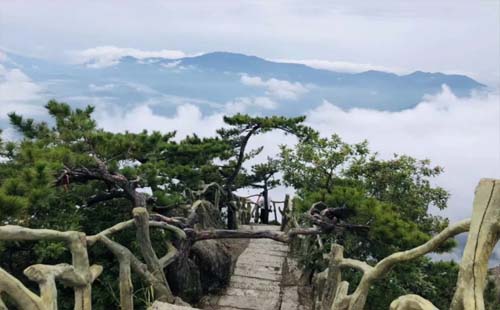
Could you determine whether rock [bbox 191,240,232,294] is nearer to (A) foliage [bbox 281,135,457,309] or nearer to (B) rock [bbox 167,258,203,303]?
(B) rock [bbox 167,258,203,303]

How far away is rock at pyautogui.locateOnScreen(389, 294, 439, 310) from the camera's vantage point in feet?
7.19

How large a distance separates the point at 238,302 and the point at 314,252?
1449 mm

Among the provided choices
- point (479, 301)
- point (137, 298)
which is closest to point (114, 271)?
point (137, 298)

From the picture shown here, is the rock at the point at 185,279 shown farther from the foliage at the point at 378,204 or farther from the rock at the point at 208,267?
the foliage at the point at 378,204

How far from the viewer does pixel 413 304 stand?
2246 millimetres

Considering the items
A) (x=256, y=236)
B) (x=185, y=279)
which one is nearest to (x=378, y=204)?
(x=256, y=236)

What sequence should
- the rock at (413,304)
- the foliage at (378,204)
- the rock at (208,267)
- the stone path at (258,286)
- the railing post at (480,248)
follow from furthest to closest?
the rock at (208,267) → the stone path at (258,286) → the foliage at (378,204) → the rock at (413,304) → the railing post at (480,248)

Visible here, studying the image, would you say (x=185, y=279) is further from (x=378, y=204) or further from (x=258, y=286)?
(x=378, y=204)

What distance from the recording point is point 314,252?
21.6 ft

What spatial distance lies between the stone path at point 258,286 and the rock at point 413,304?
445 cm

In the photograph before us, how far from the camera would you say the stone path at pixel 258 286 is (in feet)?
21.7

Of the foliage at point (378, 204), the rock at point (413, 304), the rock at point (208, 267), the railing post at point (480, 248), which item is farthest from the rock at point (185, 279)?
the railing post at point (480, 248)

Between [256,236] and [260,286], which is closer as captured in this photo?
[256,236]

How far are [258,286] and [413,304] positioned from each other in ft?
17.7
